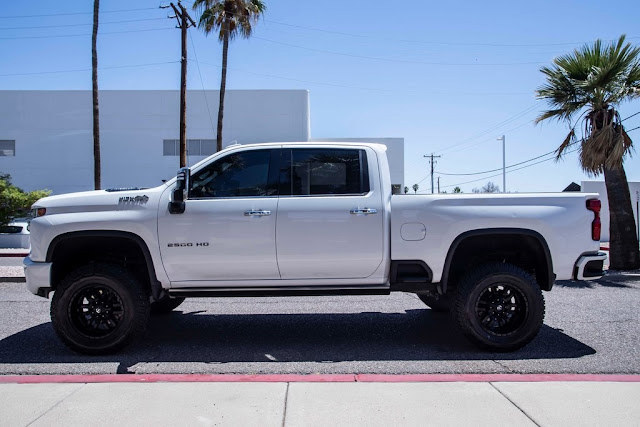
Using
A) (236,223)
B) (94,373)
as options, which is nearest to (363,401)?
(236,223)

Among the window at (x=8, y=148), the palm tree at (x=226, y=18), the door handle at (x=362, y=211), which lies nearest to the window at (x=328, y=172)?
the door handle at (x=362, y=211)

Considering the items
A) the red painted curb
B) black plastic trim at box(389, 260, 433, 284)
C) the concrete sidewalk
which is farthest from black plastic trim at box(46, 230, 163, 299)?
black plastic trim at box(389, 260, 433, 284)

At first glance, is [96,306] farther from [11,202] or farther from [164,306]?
[11,202]

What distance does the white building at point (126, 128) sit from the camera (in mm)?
34156

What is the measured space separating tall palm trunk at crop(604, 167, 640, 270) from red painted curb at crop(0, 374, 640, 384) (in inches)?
364

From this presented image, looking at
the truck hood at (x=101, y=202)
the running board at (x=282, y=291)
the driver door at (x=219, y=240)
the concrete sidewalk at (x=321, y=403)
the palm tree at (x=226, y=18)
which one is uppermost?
the palm tree at (x=226, y=18)

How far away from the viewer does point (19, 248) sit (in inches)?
878

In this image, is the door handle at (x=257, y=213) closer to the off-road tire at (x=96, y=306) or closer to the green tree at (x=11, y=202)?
the off-road tire at (x=96, y=306)

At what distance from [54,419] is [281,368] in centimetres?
193

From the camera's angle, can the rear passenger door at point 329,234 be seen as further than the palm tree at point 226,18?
No

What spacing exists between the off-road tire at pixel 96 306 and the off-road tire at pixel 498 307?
10.8 feet

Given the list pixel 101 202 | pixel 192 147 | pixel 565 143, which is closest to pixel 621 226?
pixel 565 143

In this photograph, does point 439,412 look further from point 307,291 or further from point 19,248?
point 19,248

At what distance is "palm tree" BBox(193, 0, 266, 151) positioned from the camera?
2277 cm
